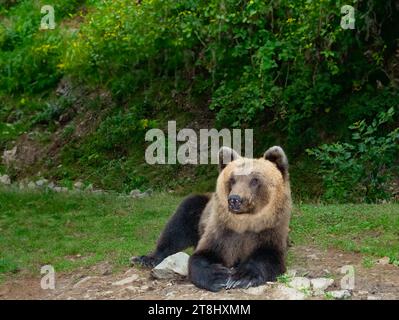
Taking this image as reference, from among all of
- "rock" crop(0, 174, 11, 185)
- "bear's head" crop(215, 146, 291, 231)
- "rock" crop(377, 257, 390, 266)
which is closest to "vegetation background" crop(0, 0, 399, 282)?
"rock" crop(377, 257, 390, 266)

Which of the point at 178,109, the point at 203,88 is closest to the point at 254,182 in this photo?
the point at 203,88

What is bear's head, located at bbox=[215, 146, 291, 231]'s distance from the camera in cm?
693

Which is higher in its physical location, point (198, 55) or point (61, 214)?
point (198, 55)

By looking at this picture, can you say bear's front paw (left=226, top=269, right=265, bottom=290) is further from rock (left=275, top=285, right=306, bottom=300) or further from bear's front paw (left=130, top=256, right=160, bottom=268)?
bear's front paw (left=130, top=256, right=160, bottom=268)

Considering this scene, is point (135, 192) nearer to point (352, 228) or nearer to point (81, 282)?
point (352, 228)

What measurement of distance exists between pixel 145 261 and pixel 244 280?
5.91 feet

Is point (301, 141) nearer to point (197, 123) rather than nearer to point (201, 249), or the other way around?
point (197, 123)

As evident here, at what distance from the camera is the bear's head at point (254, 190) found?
6.93 m

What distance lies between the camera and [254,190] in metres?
7.00

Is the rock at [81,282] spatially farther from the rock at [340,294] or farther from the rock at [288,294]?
the rock at [340,294]

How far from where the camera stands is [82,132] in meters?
20.1

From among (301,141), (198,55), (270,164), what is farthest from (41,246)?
(198,55)

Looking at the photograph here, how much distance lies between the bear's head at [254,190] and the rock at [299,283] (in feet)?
2.34

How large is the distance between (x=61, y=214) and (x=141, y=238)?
8.60 ft
